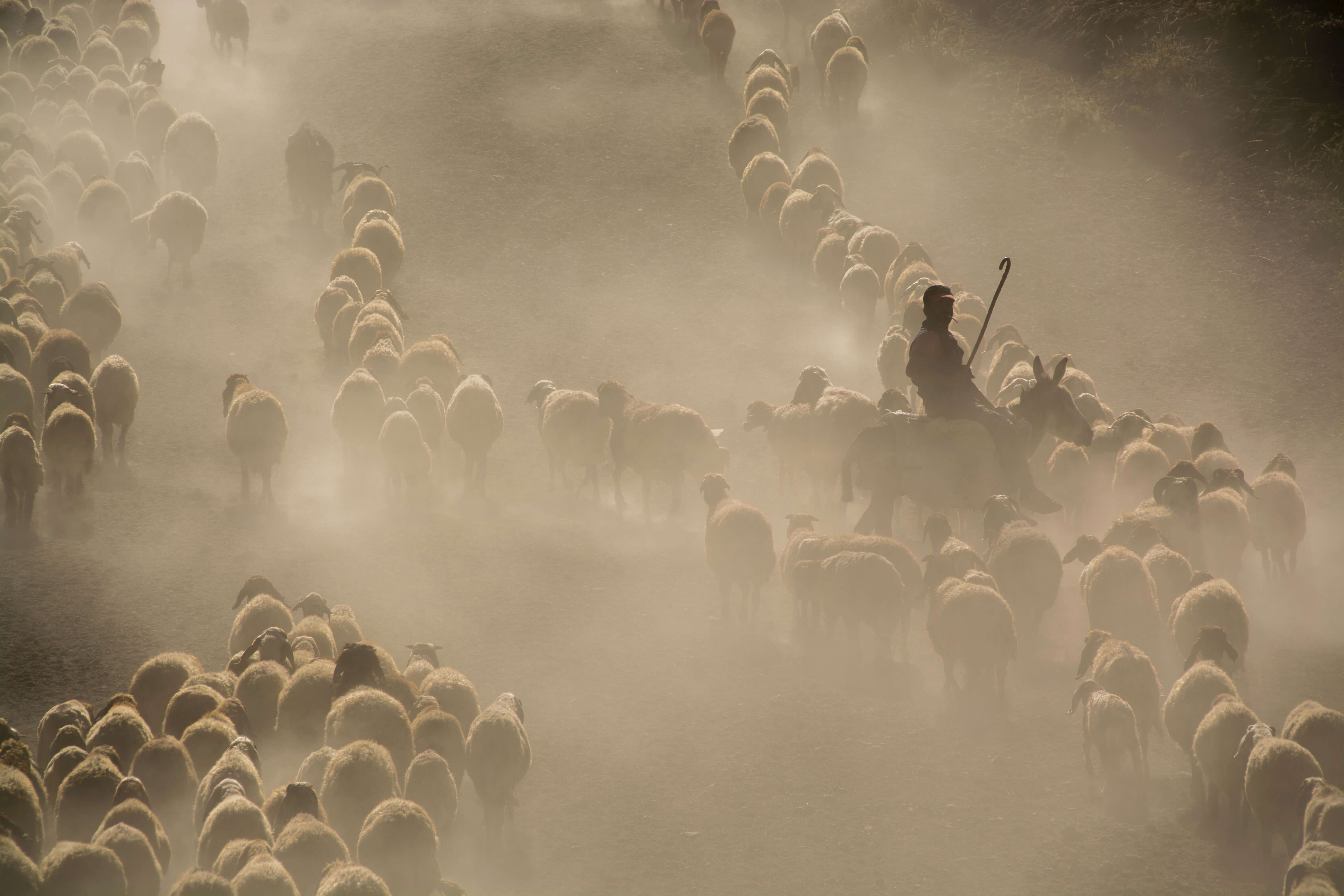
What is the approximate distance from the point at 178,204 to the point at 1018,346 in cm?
1431

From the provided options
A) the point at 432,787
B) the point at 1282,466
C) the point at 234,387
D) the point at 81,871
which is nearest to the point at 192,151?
the point at 234,387

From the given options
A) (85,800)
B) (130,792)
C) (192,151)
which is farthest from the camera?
(192,151)

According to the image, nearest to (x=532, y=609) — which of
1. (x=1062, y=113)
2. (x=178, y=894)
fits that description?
(x=178, y=894)

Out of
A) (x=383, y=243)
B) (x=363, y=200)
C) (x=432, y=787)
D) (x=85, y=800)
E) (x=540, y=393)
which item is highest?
(x=363, y=200)

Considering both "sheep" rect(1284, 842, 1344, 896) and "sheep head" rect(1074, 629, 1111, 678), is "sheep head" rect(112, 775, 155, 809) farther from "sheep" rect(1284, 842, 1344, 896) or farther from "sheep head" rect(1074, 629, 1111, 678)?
"sheep" rect(1284, 842, 1344, 896)

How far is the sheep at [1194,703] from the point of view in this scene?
9938 millimetres

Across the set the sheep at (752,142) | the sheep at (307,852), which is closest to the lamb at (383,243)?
the sheep at (752,142)

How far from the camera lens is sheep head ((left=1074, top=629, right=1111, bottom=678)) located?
10922 millimetres

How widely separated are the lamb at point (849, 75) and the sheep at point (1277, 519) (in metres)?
14.6

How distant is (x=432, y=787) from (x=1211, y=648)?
23.1 feet

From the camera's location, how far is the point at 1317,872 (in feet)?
26.1

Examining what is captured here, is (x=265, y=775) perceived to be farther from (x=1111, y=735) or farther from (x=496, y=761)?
(x=1111, y=735)

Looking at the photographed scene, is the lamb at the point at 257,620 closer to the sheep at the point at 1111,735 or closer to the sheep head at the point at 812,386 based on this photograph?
the sheep head at the point at 812,386

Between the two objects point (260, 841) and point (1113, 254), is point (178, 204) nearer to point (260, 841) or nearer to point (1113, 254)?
point (260, 841)
